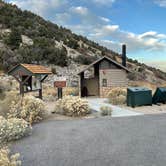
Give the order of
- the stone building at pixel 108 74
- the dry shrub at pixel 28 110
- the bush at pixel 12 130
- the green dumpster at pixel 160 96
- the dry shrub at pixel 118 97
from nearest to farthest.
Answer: the bush at pixel 12 130 → the dry shrub at pixel 28 110 → the green dumpster at pixel 160 96 → the dry shrub at pixel 118 97 → the stone building at pixel 108 74

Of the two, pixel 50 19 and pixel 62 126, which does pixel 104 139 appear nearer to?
pixel 62 126

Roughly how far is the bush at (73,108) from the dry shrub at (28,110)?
1377mm

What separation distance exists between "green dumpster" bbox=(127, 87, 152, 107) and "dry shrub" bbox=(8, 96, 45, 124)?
6.27 metres

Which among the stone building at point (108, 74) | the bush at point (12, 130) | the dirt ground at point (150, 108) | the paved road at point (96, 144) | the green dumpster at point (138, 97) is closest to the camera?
the paved road at point (96, 144)

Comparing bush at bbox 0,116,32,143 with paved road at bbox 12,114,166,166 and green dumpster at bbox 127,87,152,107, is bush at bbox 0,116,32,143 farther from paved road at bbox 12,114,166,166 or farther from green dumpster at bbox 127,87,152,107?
green dumpster at bbox 127,87,152,107

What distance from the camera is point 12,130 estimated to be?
8.98 meters

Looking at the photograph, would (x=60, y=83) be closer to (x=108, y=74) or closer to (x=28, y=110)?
(x=28, y=110)

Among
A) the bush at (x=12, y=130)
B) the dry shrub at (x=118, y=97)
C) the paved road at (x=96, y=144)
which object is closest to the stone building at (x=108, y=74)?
the dry shrub at (x=118, y=97)

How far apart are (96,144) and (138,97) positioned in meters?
9.54

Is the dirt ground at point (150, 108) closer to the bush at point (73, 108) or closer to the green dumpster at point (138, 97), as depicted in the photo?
the green dumpster at point (138, 97)

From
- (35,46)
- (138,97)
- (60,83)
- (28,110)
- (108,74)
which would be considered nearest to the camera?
(28,110)

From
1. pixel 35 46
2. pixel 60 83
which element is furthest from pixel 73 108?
pixel 35 46

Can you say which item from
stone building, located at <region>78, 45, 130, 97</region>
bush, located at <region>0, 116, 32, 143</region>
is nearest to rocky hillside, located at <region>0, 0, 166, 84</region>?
stone building, located at <region>78, 45, 130, 97</region>

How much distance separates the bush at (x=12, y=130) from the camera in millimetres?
8688
